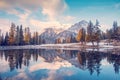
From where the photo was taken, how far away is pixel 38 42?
104188 millimetres

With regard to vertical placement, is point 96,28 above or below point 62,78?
above

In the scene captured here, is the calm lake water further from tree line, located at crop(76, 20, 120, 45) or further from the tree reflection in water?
tree line, located at crop(76, 20, 120, 45)

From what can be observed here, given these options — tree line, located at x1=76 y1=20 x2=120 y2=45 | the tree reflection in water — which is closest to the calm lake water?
the tree reflection in water

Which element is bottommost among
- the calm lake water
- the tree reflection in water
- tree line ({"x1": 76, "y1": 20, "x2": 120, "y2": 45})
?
the calm lake water

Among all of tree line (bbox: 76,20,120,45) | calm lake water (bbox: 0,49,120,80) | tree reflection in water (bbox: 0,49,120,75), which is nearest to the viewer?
calm lake water (bbox: 0,49,120,80)

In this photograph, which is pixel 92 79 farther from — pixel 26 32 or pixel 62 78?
pixel 26 32

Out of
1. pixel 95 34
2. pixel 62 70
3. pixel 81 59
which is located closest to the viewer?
pixel 62 70

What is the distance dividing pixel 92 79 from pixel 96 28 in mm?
51944

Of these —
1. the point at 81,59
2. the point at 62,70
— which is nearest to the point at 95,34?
the point at 81,59

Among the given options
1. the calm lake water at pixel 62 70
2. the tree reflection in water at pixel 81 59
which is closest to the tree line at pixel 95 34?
the tree reflection in water at pixel 81 59

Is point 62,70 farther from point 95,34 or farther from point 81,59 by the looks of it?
point 95,34

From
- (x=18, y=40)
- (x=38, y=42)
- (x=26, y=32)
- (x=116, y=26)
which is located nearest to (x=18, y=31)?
(x=18, y=40)

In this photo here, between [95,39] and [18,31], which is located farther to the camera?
[18,31]

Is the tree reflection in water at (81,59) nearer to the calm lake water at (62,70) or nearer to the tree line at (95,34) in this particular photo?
the calm lake water at (62,70)
